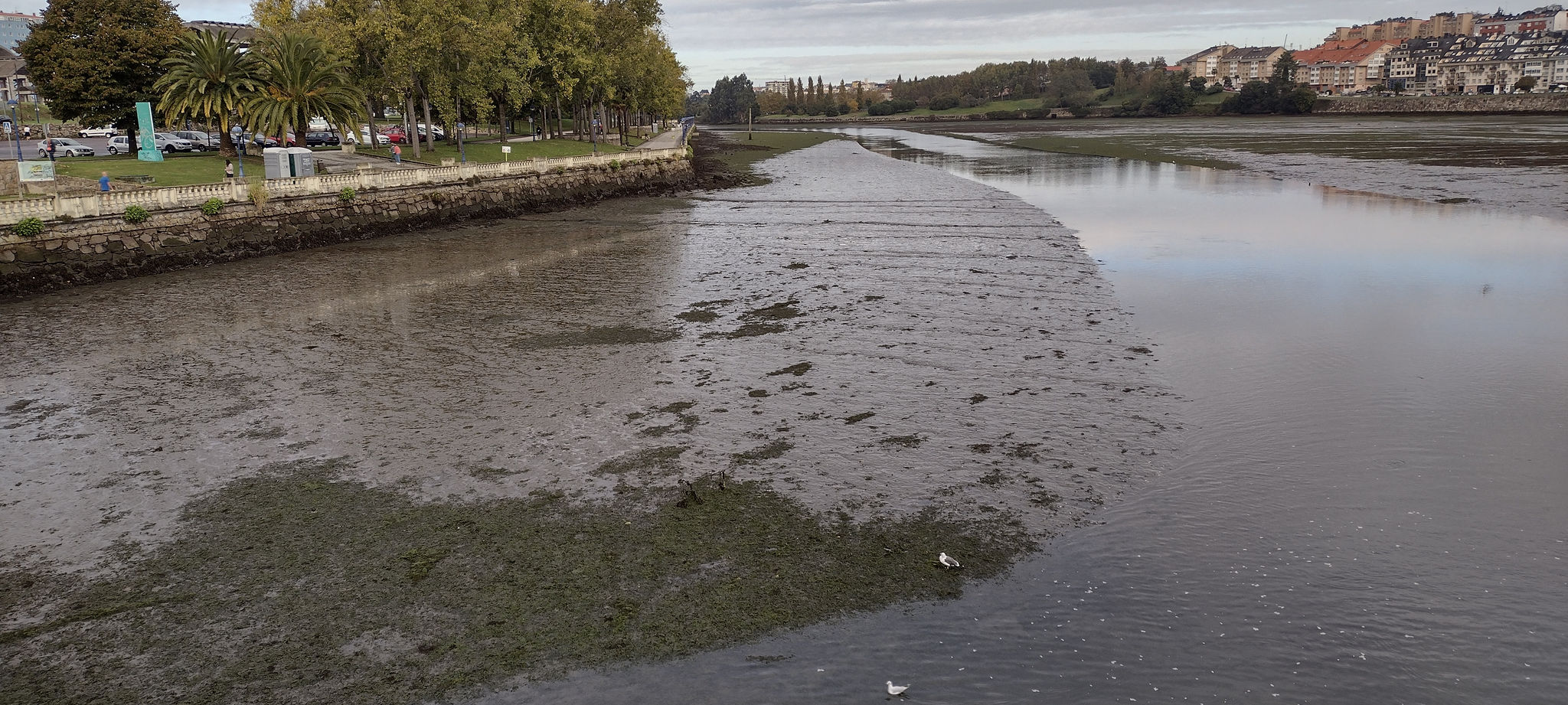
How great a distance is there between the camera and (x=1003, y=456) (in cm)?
1236

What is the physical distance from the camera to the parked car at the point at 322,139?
6084 cm

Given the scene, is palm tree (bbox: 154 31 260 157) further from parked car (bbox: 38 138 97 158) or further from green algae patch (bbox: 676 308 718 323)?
green algae patch (bbox: 676 308 718 323)

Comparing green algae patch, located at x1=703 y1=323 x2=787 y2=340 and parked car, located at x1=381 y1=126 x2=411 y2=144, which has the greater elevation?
parked car, located at x1=381 y1=126 x2=411 y2=144

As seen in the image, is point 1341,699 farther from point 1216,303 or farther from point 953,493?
point 1216,303

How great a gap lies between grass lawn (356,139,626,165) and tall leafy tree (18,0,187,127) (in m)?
11.5

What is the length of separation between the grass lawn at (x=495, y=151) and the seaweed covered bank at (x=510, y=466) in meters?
30.3

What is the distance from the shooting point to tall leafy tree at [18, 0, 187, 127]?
40.2 metres

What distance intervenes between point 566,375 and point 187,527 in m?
6.59

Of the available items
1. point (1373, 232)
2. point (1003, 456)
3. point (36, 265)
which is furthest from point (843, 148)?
point (1003, 456)

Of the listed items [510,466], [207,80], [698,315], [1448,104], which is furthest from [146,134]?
[1448,104]

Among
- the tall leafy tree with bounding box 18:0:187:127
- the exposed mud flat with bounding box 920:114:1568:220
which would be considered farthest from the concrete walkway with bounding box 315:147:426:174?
the exposed mud flat with bounding box 920:114:1568:220

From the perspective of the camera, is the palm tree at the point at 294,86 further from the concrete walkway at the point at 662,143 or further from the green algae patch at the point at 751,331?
the concrete walkway at the point at 662,143

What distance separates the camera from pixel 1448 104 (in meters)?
164

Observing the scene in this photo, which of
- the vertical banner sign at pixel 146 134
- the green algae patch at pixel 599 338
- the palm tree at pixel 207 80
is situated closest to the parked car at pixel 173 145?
the palm tree at pixel 207 80
